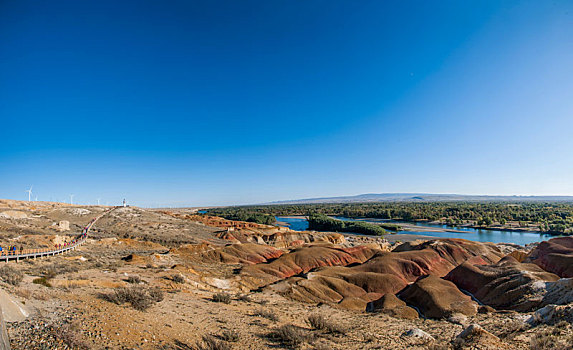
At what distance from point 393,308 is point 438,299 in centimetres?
381

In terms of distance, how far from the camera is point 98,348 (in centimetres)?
827

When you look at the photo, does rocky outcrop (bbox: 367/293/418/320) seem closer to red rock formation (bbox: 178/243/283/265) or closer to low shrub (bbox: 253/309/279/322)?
low shrub (bbox: 253/309/279/322)

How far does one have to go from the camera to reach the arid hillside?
9.95 metres

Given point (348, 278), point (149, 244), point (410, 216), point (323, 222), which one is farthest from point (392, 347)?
point (410, 216)

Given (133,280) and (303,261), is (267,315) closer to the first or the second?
(133,280)

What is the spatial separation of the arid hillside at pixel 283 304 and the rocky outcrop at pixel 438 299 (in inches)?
4.3

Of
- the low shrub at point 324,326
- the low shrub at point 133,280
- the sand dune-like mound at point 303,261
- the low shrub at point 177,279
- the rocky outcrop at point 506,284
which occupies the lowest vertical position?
the sand dune-like mound at point 303,261

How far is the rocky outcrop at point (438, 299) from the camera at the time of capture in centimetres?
1880

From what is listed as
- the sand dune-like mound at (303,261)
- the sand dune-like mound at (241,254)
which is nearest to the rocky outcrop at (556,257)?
the sand dune-like mound at (303,261)

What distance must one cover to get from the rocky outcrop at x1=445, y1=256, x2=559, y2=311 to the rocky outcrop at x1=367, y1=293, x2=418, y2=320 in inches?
279

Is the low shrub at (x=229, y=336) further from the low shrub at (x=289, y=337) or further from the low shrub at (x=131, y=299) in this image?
the low shrub at (x=131, y=299)

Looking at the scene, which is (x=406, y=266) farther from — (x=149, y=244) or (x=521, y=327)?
(x=149, y=244)

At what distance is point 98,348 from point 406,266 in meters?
33.4

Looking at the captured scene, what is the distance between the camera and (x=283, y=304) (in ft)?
63.9
